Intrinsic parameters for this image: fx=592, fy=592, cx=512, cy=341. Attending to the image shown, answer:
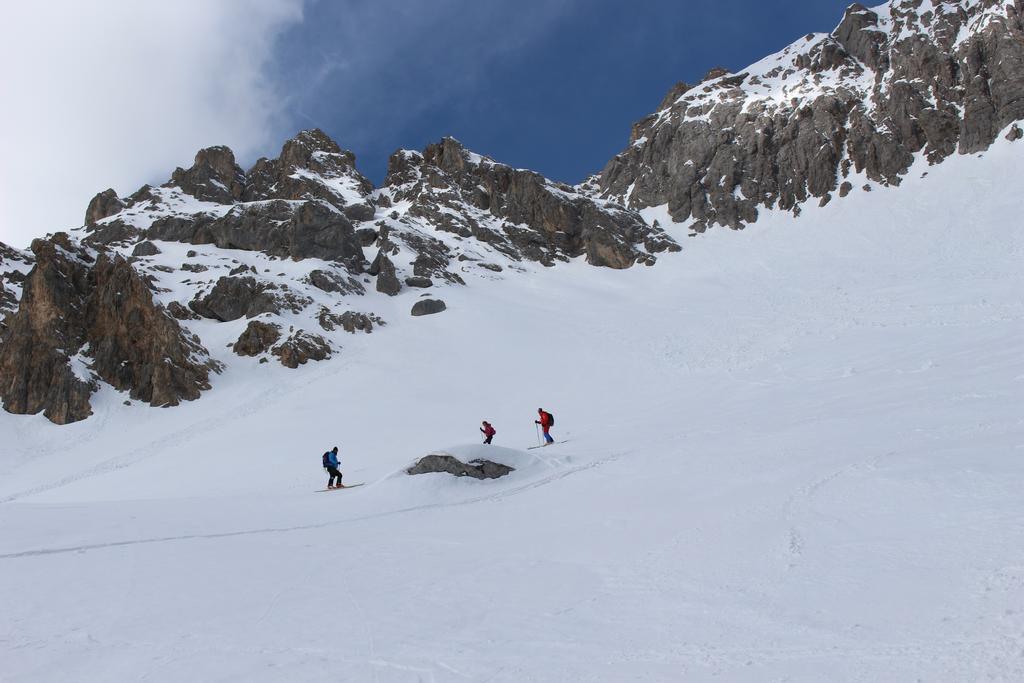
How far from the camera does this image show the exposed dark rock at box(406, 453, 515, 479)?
15.7 metres

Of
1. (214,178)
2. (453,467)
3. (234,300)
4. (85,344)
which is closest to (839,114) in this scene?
(234,300)

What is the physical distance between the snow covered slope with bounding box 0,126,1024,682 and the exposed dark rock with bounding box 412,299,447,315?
80.7ft

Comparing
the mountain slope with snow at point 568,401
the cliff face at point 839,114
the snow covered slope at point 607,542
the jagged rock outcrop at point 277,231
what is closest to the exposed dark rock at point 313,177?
the mountain slope with snow at point 568,401

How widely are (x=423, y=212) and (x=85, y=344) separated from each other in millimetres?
47053

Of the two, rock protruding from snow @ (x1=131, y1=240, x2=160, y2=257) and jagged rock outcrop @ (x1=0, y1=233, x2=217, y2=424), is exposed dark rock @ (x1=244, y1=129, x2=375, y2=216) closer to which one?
rock protruding from snow @ (x1=131, y1=240, x2=160, y2=257)

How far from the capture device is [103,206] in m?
83.4

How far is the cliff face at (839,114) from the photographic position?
233 feet

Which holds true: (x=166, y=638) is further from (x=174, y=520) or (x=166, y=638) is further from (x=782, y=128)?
(x=782, y=128)

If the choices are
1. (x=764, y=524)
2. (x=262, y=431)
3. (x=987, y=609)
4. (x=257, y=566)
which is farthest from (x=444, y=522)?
(x=262, y=431)

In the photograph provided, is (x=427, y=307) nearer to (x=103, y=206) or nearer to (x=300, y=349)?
(x=300, y=349)

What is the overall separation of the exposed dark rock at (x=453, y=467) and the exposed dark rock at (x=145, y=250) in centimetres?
6161

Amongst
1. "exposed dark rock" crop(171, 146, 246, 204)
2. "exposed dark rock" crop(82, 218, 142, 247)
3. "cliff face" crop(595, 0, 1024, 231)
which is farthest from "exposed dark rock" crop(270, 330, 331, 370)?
"cliff face" crop(595, 0, 1024, 231)

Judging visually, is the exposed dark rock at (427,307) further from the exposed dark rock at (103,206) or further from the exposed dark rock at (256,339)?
the exposed dark rock at (103,206)

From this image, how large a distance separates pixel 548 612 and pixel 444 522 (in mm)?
5593
